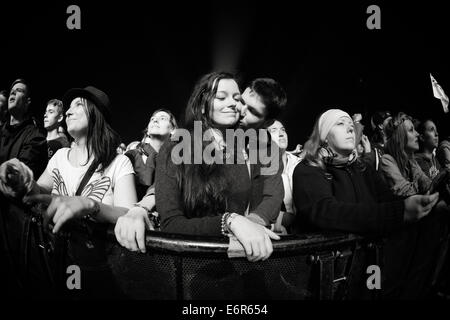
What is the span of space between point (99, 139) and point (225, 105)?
2.99ft

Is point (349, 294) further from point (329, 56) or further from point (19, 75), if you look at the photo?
point (329, 56)

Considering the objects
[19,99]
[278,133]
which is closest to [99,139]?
[19,99]

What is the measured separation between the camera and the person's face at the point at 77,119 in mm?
1905

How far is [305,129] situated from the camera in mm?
9031

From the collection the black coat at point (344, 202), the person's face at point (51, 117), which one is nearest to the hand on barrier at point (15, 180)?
the black coat at point (344, 202)

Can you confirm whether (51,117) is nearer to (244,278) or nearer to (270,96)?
(270,96)

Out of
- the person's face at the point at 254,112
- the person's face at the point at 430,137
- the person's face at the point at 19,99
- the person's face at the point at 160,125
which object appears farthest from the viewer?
the person's face at the point at 430,137

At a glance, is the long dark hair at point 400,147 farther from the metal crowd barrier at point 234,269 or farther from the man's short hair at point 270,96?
the metal crowd barrier at point 234,269

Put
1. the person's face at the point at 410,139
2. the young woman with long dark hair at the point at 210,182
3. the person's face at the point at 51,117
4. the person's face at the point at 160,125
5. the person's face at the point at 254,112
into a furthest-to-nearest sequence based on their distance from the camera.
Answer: the person's face at the point at 51,117
the person's face at the point at 410,139
the person's face at the point at 160,125
the person's face at the point at 254,112
the young woman with long dark hair at the point at 210,182

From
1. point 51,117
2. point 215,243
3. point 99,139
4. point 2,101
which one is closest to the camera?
point 215,243

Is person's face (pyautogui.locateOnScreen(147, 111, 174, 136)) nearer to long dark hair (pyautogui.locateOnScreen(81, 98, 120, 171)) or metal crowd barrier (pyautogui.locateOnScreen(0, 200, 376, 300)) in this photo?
long dark hair (pyautogui.locateOnScreen(81, 98, 120, 171))

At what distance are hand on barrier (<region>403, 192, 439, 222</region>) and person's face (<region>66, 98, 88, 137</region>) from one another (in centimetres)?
188

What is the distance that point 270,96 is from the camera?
2531mm

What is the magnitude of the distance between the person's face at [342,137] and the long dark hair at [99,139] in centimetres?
152
